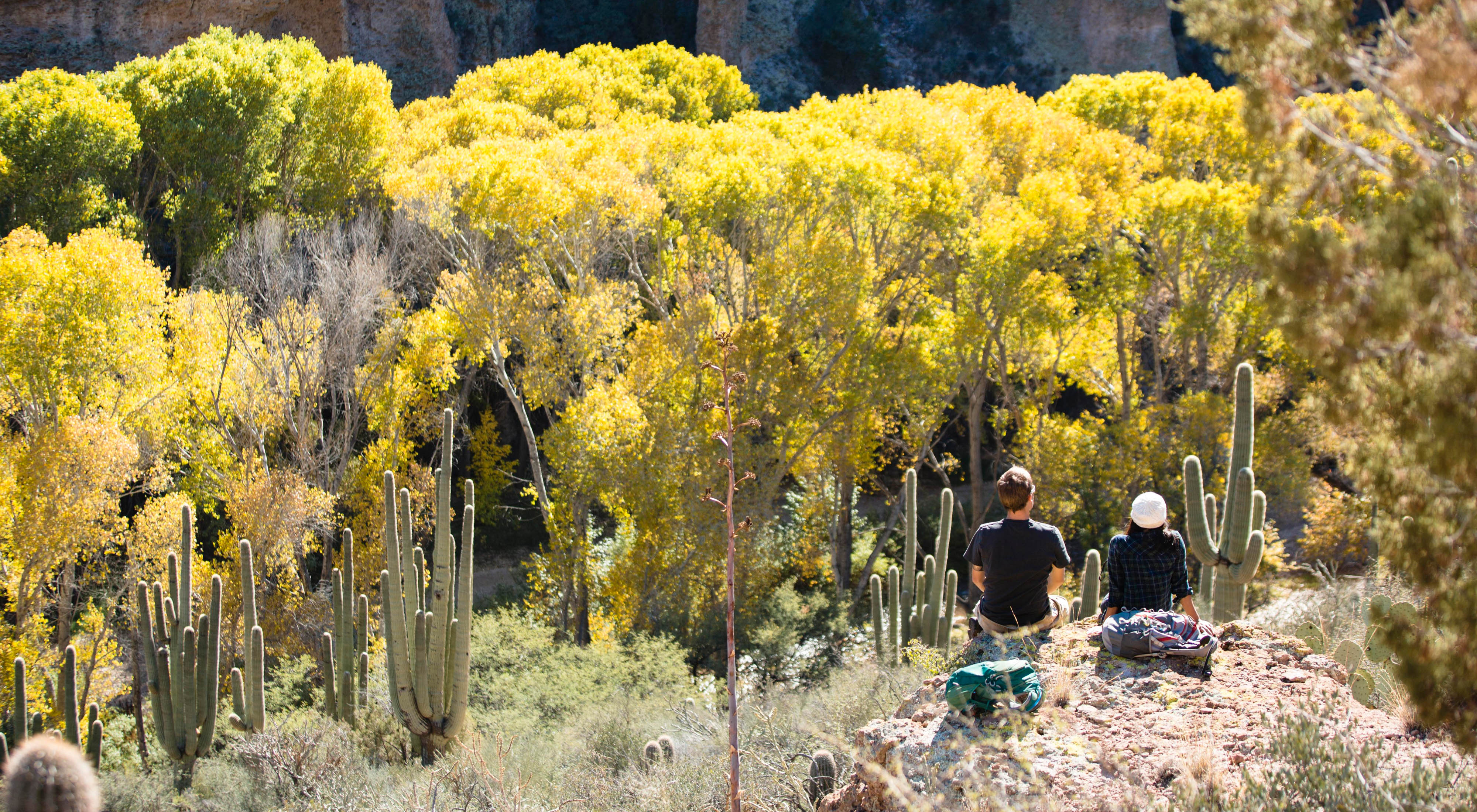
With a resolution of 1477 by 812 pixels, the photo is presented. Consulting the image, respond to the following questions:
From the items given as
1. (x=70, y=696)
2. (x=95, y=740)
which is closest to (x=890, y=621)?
(x=95, y=740)

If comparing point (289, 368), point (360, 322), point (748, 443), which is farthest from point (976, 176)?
point (289, 368)

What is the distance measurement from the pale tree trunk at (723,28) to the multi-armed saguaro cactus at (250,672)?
34169mm

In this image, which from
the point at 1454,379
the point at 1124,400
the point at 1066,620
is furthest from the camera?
the point at 1124,400

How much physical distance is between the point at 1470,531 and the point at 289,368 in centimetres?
2114

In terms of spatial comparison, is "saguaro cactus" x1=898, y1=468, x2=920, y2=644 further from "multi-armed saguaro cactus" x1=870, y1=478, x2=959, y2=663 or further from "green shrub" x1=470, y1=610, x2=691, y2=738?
"green shrub" x1=470, y1=610, x2=691, y2=738

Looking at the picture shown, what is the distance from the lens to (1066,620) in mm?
6648

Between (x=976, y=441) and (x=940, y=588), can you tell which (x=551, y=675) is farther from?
(x=976, y=441)

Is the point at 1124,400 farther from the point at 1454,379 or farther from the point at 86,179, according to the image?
the point at 86,179

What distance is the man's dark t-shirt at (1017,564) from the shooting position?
5.76 metres

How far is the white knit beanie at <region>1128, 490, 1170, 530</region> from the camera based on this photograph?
5.60 meters

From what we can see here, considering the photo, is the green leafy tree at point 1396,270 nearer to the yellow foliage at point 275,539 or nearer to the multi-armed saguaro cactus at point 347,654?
the multi-armed saguaro cactus at point 347,654

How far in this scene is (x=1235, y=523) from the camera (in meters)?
8.58

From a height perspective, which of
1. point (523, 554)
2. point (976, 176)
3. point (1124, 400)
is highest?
point (976, 176)

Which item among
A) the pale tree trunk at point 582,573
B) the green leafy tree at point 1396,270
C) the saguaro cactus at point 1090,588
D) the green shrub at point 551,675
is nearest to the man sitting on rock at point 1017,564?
the green leafy tree at point 1396,270
